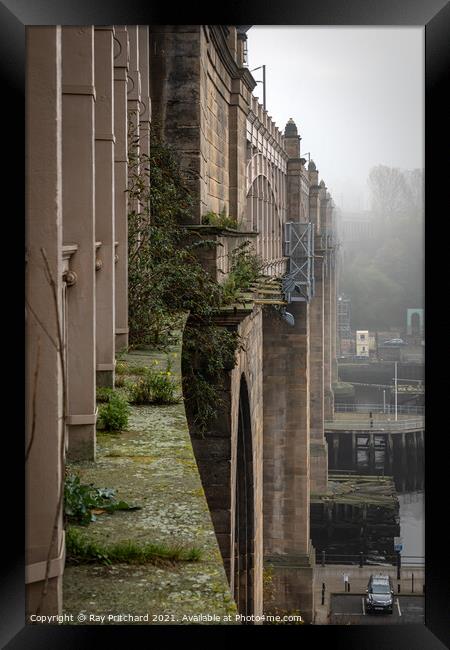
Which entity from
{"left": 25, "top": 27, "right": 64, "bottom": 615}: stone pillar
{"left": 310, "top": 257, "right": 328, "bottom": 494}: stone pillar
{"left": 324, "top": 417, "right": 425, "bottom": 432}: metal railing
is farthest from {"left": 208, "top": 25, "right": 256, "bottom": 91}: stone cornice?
{"left": 324, "top": 417, "right": 425, "bottom": 432}: metal railing

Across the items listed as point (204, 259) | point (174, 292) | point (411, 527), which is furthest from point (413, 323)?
point (174, 292)

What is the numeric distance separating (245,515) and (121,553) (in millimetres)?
11060

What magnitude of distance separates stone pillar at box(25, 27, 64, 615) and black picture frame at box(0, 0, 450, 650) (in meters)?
0.07

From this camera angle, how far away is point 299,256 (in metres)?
33.5

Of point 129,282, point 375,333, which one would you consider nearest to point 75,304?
point 129,282

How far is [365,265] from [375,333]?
16.1 meters

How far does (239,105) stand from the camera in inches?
688

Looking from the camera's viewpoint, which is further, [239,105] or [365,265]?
[365,265]

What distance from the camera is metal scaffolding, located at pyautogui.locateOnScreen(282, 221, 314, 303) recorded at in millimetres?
32406

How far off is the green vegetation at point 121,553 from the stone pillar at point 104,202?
295cm

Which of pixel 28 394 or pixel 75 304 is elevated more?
pixel 75 304
